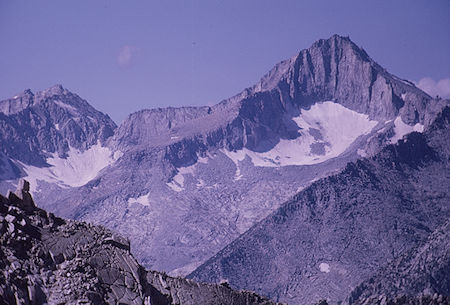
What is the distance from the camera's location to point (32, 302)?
38.8 m

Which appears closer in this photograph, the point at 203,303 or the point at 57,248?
the point at 57,248

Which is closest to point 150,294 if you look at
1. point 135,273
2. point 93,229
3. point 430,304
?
point 135,273

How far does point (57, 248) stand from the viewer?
43.7 meters

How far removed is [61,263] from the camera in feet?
141

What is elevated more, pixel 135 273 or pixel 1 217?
pixel 1 217

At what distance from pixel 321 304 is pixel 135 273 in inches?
4110

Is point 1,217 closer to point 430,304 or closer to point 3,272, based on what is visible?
point 3,272

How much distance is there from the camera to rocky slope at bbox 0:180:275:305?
131 ft

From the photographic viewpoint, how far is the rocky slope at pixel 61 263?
39812 millimetres

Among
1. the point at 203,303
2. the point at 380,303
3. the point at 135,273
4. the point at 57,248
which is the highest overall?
the point at 57,248

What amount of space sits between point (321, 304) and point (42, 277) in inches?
4354

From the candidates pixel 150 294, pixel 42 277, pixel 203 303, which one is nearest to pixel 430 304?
pixel 203 303

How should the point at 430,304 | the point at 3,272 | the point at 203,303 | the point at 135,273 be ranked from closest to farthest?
the point at 3,272 < the point at 135,273 < the point at 203,303 < the point at 430,304

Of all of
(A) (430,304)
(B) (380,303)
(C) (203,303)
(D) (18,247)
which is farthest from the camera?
(B) (380,303)
